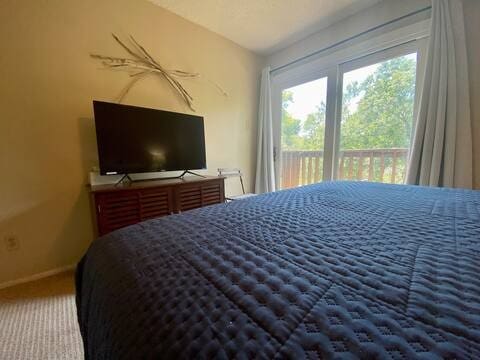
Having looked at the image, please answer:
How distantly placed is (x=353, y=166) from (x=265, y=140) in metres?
1.19

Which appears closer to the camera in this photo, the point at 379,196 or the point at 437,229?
the point at 437,229

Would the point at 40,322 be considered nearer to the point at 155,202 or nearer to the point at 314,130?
the point at 155,202

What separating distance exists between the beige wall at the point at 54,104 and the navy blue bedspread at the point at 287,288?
1301 mm

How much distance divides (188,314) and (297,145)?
9.11 feet

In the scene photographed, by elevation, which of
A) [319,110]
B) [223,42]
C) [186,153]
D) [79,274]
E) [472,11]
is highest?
[223,42]

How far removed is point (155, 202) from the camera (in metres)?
1.74

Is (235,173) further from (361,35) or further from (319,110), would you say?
(361,35)

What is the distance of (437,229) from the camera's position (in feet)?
1.96

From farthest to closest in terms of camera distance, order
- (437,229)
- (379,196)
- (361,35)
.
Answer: (361,35) < (379,196) < (437,229)

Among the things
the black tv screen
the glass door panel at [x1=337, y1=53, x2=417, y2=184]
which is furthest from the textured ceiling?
the black tv screen

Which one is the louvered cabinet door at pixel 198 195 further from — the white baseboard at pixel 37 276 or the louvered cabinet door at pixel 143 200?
the white baseboard at pixel 37 276

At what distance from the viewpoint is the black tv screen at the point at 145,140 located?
1.63 metres

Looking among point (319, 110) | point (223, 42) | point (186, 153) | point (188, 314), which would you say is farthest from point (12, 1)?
point (319, 110)

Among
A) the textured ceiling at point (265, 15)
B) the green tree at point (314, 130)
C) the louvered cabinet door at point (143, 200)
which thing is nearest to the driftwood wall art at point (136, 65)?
the textured ceiling at point (265, 15)
